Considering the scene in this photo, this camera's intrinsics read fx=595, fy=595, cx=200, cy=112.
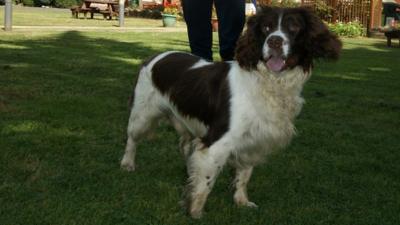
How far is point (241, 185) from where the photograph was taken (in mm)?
4082

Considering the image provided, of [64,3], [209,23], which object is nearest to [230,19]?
[209,23]

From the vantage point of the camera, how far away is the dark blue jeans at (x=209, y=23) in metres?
4.89

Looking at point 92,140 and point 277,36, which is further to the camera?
point 92,140

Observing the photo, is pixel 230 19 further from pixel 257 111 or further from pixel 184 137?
pixel 257 111

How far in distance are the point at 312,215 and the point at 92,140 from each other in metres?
2.30

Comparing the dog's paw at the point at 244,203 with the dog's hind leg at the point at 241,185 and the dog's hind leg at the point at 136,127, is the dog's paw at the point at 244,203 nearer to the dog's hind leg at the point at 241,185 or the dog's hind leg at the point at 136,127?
the dog's hind leg at the point at 241,185

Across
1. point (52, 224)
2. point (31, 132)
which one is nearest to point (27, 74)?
point (31, 132)

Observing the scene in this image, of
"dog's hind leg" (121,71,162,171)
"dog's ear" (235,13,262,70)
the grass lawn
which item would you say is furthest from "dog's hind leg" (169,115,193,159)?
the grass lawn

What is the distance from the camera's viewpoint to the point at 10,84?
7613 millimetres

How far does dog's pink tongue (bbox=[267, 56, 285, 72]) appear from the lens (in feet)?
11.4

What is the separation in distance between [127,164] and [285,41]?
1.84 meters

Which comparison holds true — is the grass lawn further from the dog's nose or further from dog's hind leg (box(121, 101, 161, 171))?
the dog's nose

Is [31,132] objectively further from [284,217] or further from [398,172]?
[398,172]

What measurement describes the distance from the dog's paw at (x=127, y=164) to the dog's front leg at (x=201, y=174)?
3.20 feet
